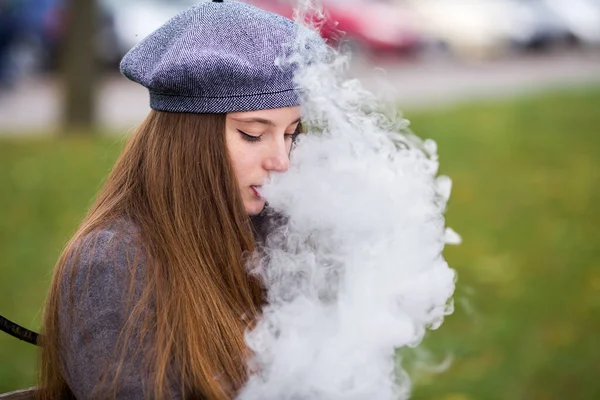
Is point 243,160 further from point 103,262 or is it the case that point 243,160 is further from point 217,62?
point 103,262

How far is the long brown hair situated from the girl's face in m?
0.03

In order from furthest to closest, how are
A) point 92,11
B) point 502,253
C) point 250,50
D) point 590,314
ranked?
1. point 92,11
2. point 502,253
3. point 590,314
4. point 250,50

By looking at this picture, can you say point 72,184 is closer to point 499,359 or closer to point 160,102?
point 499,359

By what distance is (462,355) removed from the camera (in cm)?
403

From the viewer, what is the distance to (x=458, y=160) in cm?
700

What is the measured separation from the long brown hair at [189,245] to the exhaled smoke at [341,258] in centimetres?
7

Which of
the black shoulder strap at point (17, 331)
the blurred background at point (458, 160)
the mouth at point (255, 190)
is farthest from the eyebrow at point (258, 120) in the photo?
the black shoulder strap at point (17, 331)

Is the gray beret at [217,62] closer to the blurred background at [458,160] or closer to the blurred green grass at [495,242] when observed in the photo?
the blurred background at [458,160]

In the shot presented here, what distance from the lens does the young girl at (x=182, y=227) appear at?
5.81ft

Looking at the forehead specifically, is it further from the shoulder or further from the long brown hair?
the shoulder

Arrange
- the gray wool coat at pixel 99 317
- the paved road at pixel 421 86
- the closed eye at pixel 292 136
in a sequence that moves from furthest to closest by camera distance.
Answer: the paved road at pixel 421 86, the closed eye at pixel 292 136, the gray wool coat at pixel 99 317

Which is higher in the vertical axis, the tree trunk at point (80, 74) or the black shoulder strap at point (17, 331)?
the tree trunk at point (80, 74)

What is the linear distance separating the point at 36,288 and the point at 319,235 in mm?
3041

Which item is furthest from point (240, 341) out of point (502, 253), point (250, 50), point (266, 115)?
point (502, 253)
